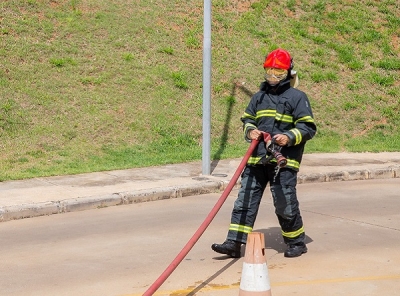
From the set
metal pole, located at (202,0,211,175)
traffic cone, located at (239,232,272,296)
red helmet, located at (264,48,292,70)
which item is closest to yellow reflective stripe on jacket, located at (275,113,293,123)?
red helmet, located at (264,48,292,70)

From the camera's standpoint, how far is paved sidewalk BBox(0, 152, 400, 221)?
398 inches

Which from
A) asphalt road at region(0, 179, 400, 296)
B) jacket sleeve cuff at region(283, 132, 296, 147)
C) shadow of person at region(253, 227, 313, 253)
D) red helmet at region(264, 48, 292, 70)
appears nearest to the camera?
asphalt road at region(0, 179, 400, 296)

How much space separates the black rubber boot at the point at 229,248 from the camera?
769cm

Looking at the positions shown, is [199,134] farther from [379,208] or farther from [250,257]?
[250,257]

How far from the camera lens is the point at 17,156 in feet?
41.7

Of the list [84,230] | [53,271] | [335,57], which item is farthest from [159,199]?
[335,57]

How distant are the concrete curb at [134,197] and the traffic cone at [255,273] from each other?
4785 mm

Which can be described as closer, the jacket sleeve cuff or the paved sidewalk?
the jacket sleeve cuff

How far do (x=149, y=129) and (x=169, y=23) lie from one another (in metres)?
4.18

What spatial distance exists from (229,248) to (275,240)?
99 centimetres

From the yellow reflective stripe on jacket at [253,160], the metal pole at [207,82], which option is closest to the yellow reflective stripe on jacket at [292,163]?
the yellow reflective stripe on jacket at [253,160]

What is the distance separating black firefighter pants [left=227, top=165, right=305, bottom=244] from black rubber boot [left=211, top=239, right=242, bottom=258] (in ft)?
0.17

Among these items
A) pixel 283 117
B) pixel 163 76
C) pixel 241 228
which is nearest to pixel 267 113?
pixel 283 117

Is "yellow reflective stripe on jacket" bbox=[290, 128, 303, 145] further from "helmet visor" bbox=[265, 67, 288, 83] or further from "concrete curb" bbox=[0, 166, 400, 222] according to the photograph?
"concrete curb" bbox=[0, 166, 400, 222]
